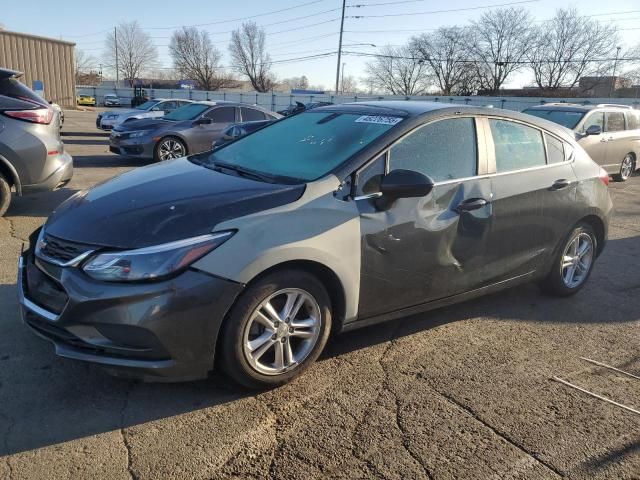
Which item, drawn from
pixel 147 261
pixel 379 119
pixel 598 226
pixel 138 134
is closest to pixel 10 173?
pixel 147 261

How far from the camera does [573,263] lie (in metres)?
→ 4.86

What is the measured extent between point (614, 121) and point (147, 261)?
12.3 m

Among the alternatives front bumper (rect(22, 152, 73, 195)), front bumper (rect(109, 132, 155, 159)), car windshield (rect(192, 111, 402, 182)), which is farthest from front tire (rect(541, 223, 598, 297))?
front bumper (rect(109, 132, 155, 159))

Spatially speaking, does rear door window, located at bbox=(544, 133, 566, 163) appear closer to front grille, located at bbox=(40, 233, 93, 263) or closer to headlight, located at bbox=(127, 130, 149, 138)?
front grille, located at bbox=(40, 233, 93, 263)

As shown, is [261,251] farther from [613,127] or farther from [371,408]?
[613,127]

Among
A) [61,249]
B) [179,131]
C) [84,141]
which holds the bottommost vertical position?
[84,141]

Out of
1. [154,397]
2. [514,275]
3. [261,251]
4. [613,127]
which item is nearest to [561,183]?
[514,275]

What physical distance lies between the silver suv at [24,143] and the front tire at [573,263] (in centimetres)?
558

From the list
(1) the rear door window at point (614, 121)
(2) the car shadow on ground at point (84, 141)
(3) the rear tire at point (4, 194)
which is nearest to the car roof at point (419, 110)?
(3) the rear tire at point (4, 194)

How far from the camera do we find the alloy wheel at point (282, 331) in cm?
299

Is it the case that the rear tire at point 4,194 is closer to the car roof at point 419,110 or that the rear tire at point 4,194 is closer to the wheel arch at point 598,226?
the car roof at point 419,110

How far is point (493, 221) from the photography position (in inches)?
154

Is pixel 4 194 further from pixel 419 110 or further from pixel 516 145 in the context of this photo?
pixel 516 145

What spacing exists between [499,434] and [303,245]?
1.44 m
